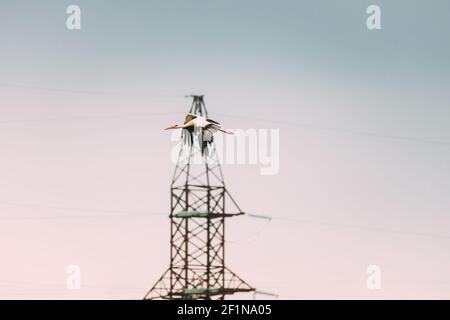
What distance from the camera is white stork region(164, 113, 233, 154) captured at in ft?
264

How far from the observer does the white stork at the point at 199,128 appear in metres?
80.5

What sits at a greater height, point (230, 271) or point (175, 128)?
point (175, 128)

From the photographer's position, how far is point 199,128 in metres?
80.9
